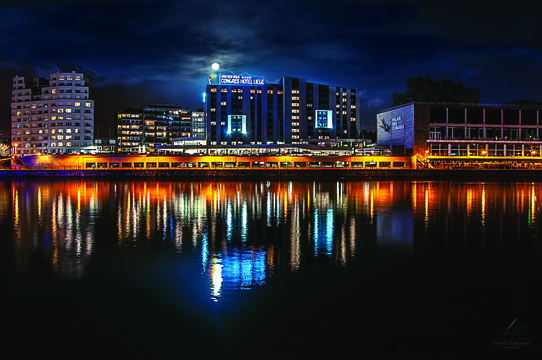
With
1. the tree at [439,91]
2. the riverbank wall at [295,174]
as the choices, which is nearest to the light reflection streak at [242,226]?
the riverbank wall at [295,174]

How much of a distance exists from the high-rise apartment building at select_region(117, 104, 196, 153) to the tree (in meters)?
94.0

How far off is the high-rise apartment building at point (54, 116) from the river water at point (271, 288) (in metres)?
108

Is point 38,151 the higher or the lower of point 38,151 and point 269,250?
the higher

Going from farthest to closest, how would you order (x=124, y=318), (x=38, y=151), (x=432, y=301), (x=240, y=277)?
(x=38, y=151) < (x=240, y=277) < (x=432, y=301) < (x=124, y=318)

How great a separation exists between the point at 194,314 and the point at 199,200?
25.7 metres

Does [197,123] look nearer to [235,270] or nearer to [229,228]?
[229,228]

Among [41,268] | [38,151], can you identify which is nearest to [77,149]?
[38,151]

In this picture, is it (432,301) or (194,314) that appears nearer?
(194,314)

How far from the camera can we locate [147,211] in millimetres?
28297

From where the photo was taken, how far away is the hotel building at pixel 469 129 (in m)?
87.6

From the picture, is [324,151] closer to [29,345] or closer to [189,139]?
[189,139]

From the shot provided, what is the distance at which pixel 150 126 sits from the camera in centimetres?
16750

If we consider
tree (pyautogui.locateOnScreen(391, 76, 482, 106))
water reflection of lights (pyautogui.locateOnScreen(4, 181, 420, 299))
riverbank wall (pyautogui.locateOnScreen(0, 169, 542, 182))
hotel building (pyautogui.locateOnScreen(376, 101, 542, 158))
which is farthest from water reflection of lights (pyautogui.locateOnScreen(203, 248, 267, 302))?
tree (pyautogui.locateOnScreen(391, 76, 482, 106))

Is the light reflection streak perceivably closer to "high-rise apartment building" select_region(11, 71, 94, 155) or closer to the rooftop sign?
"high-rise apartment building" select_region(11, 71, 94, 155)
